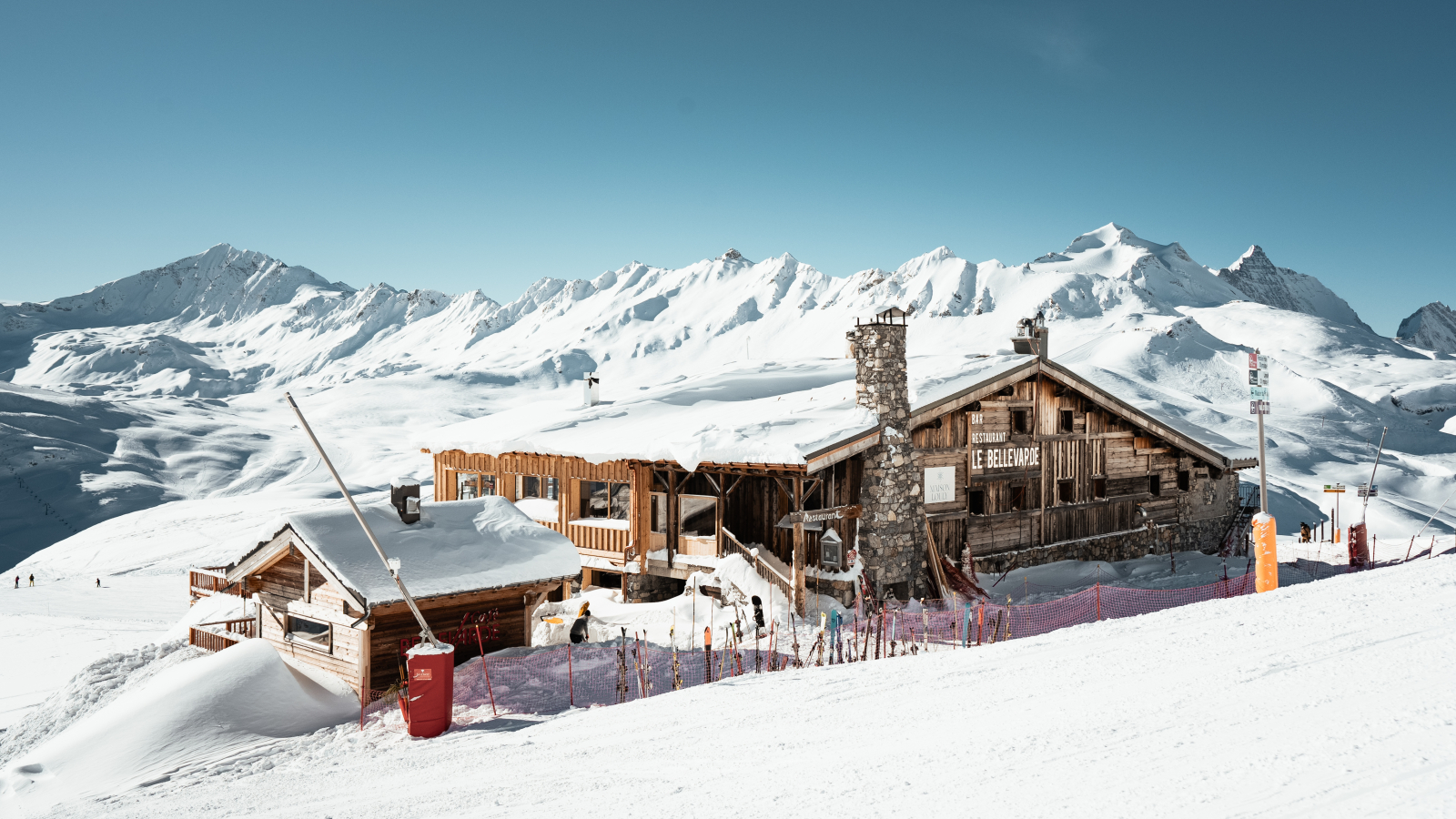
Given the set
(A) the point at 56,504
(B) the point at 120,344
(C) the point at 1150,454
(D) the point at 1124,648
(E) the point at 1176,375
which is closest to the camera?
(D) the point at 1124,648

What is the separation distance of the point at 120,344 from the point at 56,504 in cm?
12517

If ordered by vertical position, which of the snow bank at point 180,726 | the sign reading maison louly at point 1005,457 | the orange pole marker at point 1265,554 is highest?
the sign reading maison louly at point 1005,457

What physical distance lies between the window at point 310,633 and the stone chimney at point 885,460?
961cm

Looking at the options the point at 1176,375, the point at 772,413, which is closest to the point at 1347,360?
the point at 1176,375

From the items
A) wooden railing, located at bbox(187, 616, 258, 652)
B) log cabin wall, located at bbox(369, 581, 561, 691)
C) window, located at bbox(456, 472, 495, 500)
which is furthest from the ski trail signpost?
wooden railing, located at bbox(187, 616, 258, 652)

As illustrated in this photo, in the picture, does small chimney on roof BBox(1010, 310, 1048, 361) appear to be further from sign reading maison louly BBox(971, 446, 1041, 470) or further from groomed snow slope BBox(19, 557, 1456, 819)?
groomed snow slope BBox(19, 557, 1456, 819)

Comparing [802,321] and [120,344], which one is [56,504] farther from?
[120,344]

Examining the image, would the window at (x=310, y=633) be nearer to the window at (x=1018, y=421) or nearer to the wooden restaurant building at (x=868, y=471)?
the wooden restaurant building at (x=868, y=471)

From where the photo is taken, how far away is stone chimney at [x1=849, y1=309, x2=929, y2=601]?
57.7 ft

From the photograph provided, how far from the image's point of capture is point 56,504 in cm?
8206

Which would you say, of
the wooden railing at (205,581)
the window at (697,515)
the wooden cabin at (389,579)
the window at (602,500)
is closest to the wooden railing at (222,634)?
the wooden cabin at (389,579)

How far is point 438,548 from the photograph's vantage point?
1441 cm

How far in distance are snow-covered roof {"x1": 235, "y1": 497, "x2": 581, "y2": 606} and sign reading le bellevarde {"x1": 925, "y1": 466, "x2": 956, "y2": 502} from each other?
317 inches

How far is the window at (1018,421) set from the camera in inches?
843
